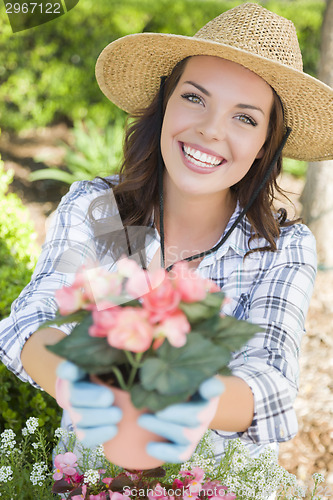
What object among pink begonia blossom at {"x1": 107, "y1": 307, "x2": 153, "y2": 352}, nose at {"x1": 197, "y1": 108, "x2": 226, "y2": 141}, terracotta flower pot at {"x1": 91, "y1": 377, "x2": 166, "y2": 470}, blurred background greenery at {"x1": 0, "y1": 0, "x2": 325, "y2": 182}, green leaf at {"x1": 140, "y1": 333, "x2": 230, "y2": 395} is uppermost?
blurred background greenery at {"x1": 0, "y1": 0, "x2": 325, "y2": 182}

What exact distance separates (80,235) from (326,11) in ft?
9.49

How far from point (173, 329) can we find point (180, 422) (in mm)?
155

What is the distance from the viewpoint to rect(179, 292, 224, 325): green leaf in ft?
2.38

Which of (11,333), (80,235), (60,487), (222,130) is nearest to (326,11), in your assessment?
(222,130)

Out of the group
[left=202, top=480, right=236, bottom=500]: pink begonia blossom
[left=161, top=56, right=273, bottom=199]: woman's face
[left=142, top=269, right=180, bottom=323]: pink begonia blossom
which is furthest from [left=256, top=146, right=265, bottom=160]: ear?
[left=142, top=269, right=180, bottom=323]: pink begonia blossom

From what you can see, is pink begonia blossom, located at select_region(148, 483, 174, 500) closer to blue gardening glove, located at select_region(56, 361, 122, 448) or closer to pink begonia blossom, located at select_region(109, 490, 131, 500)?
pink begonia blossom, located at select_region(109, 490, 131, 500)

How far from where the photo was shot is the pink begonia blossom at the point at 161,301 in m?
0.70

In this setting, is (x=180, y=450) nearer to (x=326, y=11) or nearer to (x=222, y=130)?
(x=222, y=130)

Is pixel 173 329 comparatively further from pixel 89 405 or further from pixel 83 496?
pixel 83 496

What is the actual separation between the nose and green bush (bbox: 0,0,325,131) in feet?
16.6

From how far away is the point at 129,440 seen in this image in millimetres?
791

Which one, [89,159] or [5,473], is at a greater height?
[89,159]

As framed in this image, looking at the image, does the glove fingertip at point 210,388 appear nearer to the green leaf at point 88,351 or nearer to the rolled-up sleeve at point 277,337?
the green leaf at point 88,351

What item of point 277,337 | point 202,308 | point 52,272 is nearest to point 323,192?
point 277,337
